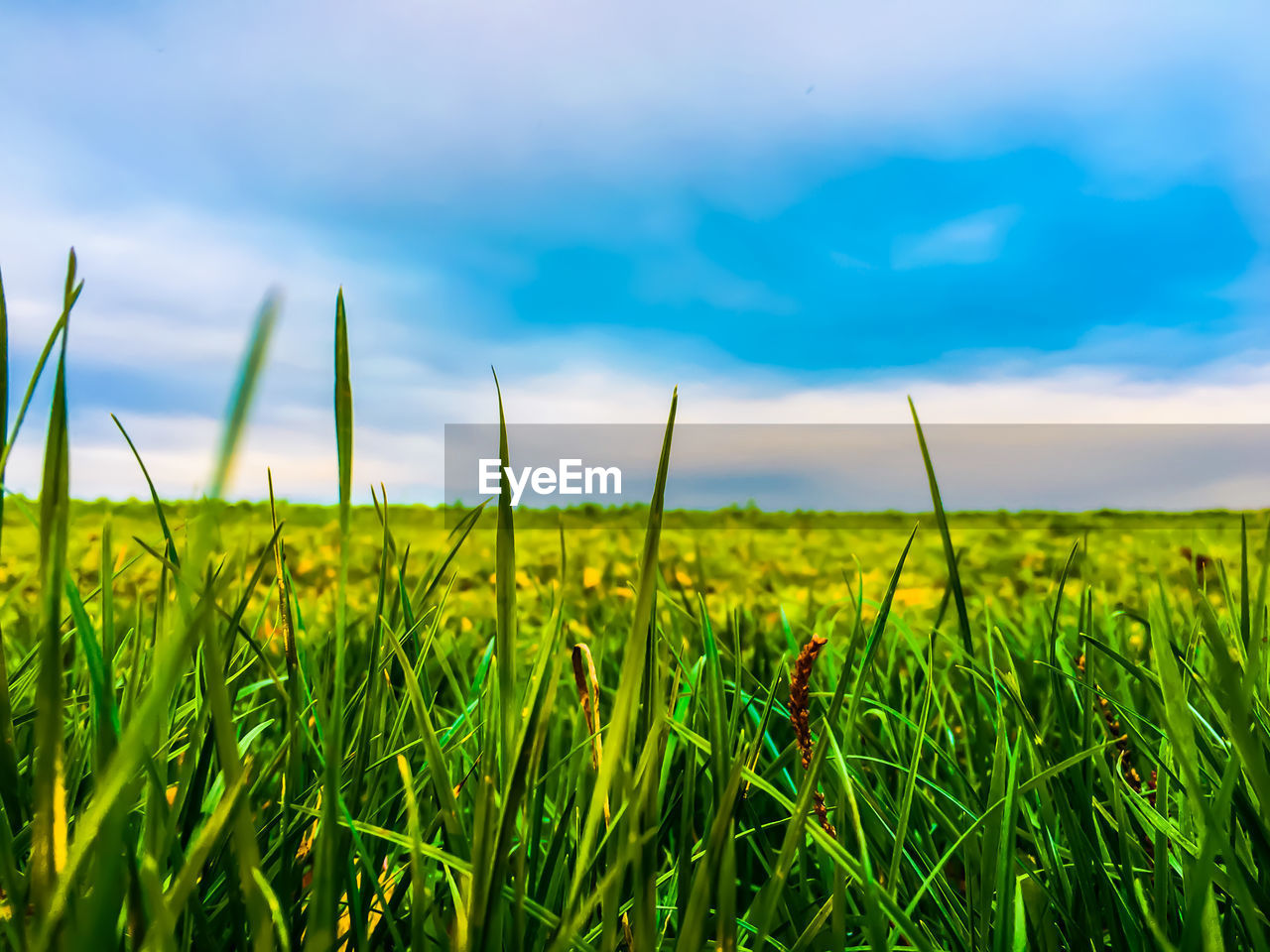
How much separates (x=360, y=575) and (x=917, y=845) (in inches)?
142

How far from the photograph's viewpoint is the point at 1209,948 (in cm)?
66

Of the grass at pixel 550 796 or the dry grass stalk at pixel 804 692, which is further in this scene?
the dry grass stalk at pixel 804 692

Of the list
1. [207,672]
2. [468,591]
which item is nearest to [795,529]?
[468,591]

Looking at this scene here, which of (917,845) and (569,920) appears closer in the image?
(569,920)

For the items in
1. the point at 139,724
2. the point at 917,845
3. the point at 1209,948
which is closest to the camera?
the point at 139,724

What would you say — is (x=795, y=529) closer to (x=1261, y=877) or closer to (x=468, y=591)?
(x=468, y=591)

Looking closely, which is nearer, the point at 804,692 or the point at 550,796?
the point at 804,692

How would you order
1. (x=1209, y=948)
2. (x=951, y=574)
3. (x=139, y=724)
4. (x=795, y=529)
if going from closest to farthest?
(x=139, y=724) < (x=1209, y=948) < (x=951, y=574) < (x=795, y=529)

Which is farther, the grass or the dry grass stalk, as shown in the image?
the dry grass stalk

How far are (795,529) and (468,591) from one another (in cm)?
242

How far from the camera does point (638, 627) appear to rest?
0.44 metres

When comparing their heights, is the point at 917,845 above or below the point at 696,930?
below

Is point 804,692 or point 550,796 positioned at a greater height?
point 804,692

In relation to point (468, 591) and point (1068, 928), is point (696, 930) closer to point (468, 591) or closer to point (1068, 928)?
point (1068, 928)
